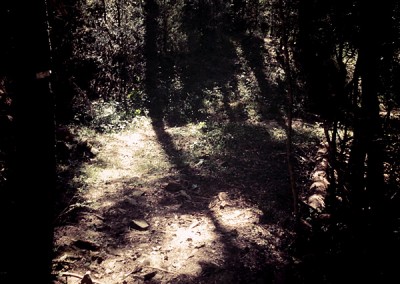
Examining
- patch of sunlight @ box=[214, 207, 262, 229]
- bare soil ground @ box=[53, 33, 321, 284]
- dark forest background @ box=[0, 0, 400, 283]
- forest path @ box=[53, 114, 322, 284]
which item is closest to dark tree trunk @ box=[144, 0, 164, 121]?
bare soil ground @ box=[53, 33, 321, 284]

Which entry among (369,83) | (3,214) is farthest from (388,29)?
(3,214)

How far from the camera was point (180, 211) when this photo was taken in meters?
7.62

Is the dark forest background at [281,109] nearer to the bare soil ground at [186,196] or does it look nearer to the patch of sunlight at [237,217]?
the bare soil ground at [186,196]

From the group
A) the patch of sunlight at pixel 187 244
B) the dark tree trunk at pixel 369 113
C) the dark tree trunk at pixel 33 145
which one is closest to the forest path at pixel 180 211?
the patch of sunlight at pixel 187 244

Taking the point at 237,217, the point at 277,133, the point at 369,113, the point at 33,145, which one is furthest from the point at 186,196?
the point at 277,133

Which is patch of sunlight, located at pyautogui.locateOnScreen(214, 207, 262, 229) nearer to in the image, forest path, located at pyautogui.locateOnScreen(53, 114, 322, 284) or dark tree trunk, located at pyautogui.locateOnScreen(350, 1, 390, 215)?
forest path, located at pyautogui.locateOnScreen(53, 114, 322, 284)

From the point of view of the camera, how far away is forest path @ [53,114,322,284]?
18.0ft

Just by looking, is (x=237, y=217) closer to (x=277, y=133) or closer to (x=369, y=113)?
(x=369, y=113)

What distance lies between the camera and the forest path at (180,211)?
216 inches

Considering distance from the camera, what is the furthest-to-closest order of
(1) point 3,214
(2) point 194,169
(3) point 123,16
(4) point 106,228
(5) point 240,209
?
(3) point 123,16 < (2) point 194,169 < (5) point 240,209 < (4) point 106,228 < (1) point 3,214

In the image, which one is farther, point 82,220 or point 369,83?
point 82,220

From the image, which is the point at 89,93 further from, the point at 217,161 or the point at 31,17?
the point at 31,17

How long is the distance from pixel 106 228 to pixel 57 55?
23.4 ft

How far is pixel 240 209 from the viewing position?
7.54m
